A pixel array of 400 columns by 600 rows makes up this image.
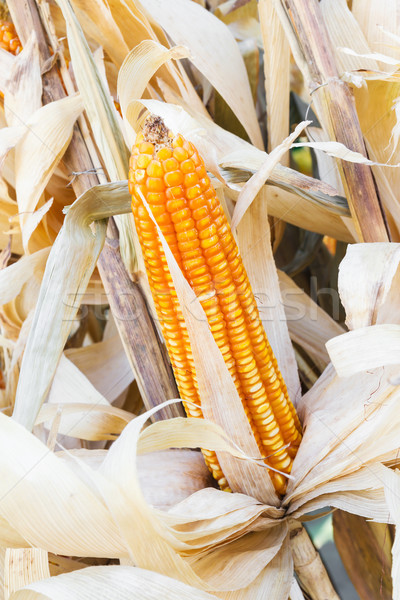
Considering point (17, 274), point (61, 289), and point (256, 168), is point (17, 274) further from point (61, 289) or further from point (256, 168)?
point (256, 168)

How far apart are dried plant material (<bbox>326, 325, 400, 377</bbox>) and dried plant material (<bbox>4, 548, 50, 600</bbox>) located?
249 millimetres

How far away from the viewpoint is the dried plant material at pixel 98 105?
40 centimetres

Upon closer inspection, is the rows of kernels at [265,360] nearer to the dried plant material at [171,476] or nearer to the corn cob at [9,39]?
the dried plant material at [171,476]

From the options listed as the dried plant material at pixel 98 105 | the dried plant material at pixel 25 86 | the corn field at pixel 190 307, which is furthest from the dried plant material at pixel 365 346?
the dried plant material at pixel 25 86

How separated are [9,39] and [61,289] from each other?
291mm

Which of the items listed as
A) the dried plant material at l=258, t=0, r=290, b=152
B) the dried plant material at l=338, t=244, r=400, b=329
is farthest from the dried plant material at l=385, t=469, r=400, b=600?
the dried plant material at l=258, t=0, r=290, b=152

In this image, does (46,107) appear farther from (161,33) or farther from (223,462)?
(223,462)

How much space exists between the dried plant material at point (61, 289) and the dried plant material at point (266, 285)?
11 centimetres

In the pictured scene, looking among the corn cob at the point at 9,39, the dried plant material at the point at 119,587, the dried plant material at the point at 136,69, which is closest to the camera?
the dried plant material at the point at 119,587

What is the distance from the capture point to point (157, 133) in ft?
1.05

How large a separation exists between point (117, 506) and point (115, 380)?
0.87ft

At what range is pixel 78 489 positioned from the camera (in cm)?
29

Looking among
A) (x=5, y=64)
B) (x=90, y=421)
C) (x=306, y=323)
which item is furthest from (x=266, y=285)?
(x=5, y=64)

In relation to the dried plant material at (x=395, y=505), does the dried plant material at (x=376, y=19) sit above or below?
above
